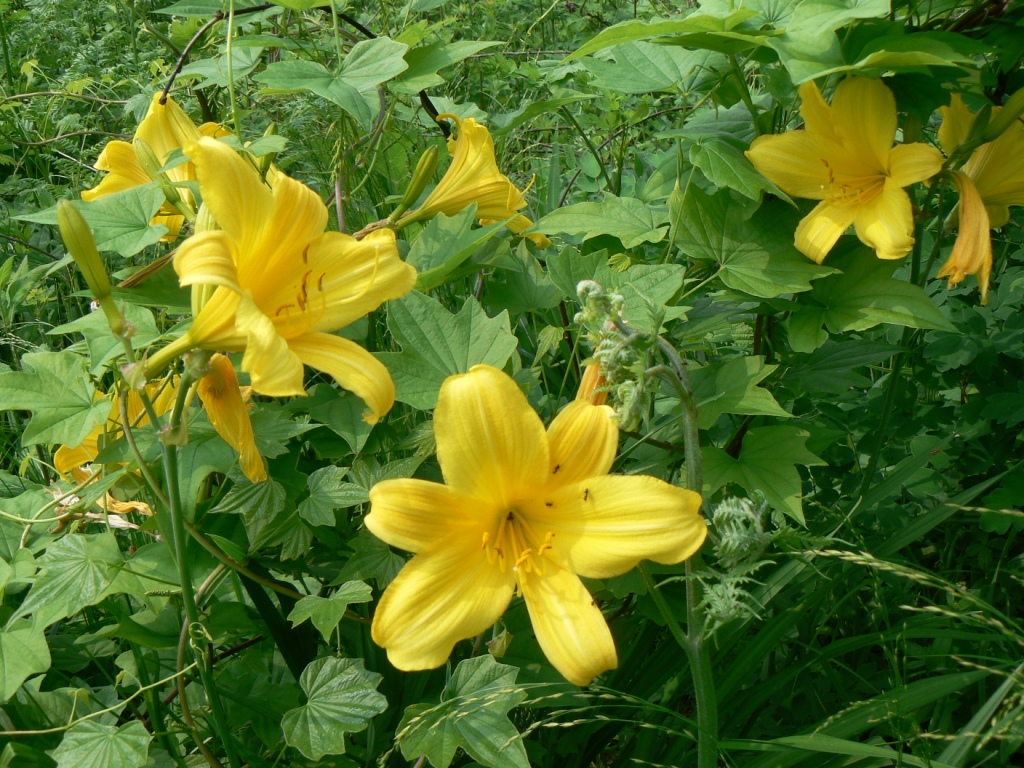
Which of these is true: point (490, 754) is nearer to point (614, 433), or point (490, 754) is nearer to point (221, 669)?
point (614, 433)

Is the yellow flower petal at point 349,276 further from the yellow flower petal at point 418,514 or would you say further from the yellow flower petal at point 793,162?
the yellow flower petal at point 793,162

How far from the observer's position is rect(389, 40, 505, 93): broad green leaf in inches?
61.2

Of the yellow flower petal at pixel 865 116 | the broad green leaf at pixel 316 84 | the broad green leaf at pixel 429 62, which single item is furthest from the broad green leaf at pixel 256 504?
the yellow flower petal at pixel 865 116

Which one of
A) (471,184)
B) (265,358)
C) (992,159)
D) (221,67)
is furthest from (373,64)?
(992,159)

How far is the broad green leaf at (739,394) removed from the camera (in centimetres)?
135

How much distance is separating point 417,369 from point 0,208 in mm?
2289

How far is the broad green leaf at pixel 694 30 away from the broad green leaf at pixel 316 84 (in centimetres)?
37

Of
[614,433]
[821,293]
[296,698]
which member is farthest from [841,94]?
[296,698]

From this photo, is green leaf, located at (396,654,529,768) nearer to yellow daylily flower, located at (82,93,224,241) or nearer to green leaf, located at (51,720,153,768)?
green leaf, located at (51,720,153,768)

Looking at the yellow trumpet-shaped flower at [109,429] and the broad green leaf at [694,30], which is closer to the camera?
the broad green leaf at [694,30]

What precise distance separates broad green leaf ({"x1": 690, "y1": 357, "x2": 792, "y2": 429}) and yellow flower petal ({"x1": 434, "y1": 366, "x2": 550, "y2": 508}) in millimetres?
340

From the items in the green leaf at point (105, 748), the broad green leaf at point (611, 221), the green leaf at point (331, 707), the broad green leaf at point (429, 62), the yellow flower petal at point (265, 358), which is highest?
the broad green leaf at point (429, 62)

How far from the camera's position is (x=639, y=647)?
1669mm

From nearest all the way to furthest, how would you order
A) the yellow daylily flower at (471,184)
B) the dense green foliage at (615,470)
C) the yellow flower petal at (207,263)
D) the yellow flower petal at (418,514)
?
the yellow flower petal at (207,263)
the yellow flower petal at (418,514)
the dense green foliage at (615,470)
the yellow daylily flower at (471,184)
